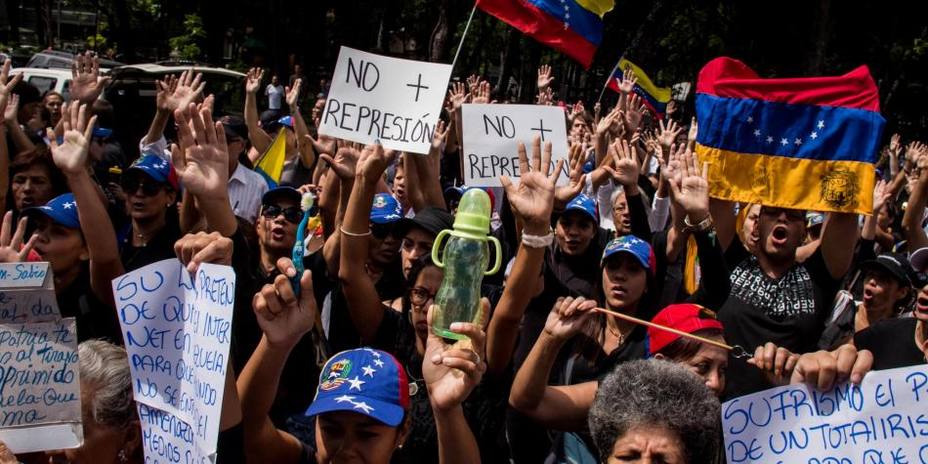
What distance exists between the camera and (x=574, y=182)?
4.71 metres

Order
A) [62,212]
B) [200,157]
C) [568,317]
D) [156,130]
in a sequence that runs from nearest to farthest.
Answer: [568,317] → [200,157] → [62,212] → [156,130]

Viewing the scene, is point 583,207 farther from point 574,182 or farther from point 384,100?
point 384,100

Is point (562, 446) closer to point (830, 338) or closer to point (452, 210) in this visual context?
point (830, 338)

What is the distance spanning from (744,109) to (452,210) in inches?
94.9

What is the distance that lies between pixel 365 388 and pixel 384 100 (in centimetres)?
279

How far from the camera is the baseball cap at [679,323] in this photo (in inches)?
137

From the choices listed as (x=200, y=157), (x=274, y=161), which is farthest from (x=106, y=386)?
(x=274, y=161)

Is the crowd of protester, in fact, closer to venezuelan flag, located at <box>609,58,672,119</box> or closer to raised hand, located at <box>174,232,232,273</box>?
raised hand, located at <box>174,232,232,273</box>

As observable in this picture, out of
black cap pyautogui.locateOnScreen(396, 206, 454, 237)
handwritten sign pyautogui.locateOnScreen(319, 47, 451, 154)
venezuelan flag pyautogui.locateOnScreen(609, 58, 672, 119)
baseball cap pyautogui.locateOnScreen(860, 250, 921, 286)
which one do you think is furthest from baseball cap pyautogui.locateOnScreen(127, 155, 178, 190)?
venezuelan flag pyautogui.locateOnScreen(609, 58, 672, 119)

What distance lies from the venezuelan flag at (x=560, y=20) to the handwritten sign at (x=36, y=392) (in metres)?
5.19

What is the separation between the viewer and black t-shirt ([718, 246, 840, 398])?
180 inches

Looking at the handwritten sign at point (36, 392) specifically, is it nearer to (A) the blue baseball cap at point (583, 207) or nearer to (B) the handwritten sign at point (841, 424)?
(B) the handwritten sign at point (841, 424)

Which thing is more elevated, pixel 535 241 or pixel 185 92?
pixel 185 92

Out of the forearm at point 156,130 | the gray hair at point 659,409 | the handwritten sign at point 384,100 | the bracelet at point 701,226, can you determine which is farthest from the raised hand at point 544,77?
the gray hair at point 659,409
